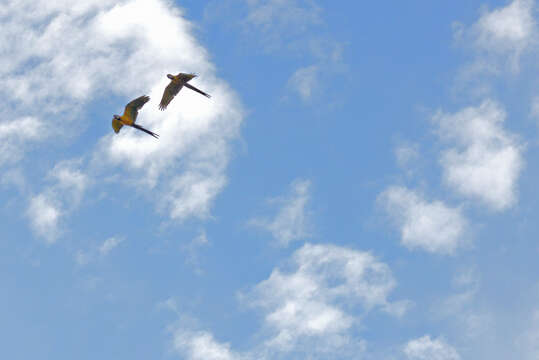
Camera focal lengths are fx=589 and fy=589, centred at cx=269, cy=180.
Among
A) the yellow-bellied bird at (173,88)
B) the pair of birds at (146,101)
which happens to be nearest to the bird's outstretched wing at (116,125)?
the pair of birds at (146,101)

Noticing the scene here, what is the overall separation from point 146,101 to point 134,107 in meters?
2.21

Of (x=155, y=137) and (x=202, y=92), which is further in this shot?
(x=202, y=92)

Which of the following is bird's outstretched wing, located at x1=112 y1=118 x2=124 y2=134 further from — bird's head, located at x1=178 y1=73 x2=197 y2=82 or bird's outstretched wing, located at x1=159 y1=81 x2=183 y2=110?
bird's head, located at x1=178 y1=73 x2=197 y2=82

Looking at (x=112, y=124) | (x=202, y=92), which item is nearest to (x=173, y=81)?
(x=202, y=92)

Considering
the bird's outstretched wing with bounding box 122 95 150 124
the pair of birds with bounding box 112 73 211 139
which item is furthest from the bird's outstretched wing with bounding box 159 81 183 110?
the bird's outstretched wing with bounding box 122 95 150 124

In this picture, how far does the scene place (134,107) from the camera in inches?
3824

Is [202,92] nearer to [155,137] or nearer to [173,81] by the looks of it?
[173,81]

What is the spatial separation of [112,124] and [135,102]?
18.8 feet

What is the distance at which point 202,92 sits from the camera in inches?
4018

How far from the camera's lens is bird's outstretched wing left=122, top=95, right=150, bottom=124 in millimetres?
96356

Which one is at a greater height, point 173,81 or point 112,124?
point 173,81

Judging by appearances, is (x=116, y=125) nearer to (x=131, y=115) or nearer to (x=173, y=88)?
(x=131, y=115)

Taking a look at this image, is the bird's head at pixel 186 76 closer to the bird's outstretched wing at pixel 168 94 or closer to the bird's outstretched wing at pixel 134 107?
the bird's outstretched wing at pixel 168 94

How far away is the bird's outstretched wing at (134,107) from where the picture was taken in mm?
96356
